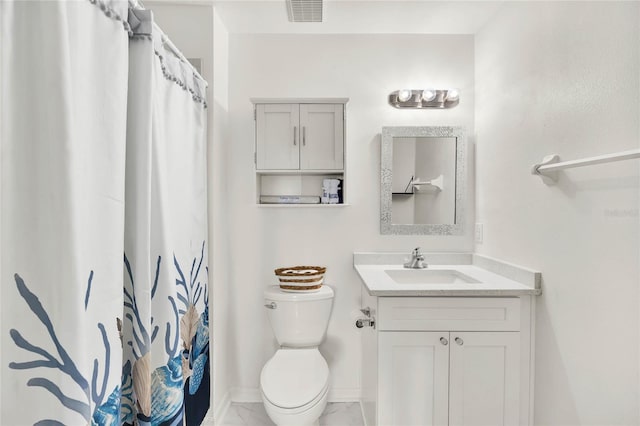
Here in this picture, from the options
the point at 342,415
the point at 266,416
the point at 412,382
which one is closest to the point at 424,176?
the point at 412,382

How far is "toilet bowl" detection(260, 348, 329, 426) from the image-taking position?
69.5 inches

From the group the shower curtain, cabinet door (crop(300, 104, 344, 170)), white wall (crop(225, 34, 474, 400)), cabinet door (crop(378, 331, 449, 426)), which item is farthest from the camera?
white wall (crop(225, 34, 474, 400))

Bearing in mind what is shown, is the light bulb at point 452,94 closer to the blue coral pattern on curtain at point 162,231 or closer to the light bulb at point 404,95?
the light bulb at point 404,95

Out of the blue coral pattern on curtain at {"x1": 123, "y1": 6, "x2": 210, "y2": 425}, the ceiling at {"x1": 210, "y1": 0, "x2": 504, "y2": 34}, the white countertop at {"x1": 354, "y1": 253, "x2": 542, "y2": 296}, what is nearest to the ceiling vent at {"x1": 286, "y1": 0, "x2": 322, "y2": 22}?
the ceiling at {"x1": 210, "y1": 0, "x2": 504, "y2": 34}

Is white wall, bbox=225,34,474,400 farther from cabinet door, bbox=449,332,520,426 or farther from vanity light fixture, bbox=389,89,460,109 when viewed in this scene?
cabinet door, bbox=449,332,520,426

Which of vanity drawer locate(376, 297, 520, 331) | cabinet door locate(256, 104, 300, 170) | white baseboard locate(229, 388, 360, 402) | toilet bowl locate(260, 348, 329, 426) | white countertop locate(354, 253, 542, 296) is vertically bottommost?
white baseboard locate(229, 388, 360, 402)

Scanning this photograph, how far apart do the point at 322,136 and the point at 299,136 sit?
0.46 ft

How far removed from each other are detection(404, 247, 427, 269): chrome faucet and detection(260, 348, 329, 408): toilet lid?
0.76 metres

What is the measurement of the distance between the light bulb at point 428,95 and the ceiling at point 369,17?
0.39 meters

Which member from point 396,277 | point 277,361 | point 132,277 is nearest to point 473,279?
point 396,277

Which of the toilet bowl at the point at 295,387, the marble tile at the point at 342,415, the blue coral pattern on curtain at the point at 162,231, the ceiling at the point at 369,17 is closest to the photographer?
the blue coral pattern on curtain at the point at 162,231

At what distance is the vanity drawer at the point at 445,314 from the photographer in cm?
161

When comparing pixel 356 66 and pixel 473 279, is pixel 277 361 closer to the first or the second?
pixel 473 279

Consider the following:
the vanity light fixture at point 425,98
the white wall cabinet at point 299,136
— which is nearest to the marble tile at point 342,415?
the white wall cabinet at point 299,136
